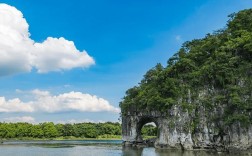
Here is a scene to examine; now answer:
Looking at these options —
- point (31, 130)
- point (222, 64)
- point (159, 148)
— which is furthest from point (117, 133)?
point (222, 64)

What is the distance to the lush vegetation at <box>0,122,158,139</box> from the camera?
3834 inches

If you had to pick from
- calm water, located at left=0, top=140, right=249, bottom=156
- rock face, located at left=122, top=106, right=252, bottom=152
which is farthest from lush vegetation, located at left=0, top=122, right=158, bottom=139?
rock face, located at left=122, top=106, right=252, bottom=152

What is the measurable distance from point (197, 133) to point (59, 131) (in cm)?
7816

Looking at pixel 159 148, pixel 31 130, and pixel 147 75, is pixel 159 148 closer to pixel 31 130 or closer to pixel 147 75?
pixel 147 75

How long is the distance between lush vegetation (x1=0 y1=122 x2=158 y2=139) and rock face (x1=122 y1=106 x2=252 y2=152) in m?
59.8

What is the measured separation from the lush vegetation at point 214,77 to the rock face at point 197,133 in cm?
→ 79

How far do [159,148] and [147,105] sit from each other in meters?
5.59

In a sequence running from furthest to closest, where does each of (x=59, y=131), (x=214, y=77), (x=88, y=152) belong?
(x=59, y=131)
(x=88, y=152)
(x=214, y=77)

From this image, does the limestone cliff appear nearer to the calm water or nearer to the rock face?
the rock face

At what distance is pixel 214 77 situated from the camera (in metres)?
35.8

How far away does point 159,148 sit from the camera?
134 feet

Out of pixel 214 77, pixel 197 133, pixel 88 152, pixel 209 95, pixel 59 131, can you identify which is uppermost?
pixel 214 77

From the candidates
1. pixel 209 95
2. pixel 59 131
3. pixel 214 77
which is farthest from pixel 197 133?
pixel 59 131

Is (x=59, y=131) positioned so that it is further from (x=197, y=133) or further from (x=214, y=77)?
(x=214, y=77)
